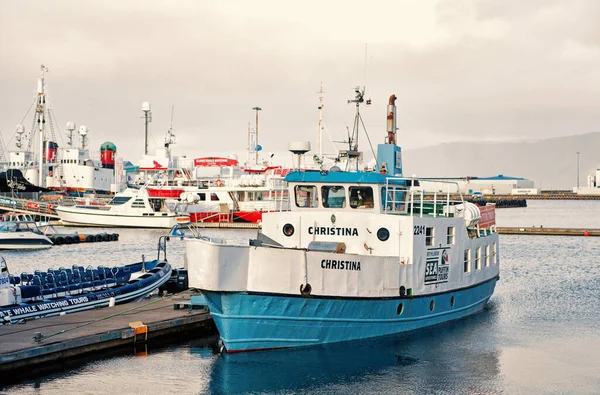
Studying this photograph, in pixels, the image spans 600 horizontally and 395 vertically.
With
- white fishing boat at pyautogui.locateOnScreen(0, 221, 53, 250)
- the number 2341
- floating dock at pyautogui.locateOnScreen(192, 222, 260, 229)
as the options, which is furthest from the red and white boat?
the number 2341

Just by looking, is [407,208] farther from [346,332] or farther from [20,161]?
[20,161]

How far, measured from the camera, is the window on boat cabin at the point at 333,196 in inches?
995

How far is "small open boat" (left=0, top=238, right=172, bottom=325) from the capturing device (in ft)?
81.9

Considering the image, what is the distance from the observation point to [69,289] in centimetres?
2830

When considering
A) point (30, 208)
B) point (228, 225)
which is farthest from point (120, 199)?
point (228, 225)

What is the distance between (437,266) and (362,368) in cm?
558

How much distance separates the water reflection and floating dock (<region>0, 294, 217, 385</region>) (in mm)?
1350

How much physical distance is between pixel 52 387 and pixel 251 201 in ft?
263

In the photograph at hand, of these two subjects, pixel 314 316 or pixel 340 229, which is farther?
pixel 340 229

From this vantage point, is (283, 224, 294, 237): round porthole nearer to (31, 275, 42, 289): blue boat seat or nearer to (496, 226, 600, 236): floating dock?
(31, 275, 42, 289): blue boat seat

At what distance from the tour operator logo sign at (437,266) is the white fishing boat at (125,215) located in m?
62.2

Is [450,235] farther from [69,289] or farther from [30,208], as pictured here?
[30,208]

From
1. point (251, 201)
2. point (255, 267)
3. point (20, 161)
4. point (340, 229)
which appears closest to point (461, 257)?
point (340, 229)

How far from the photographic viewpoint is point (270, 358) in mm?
21797
